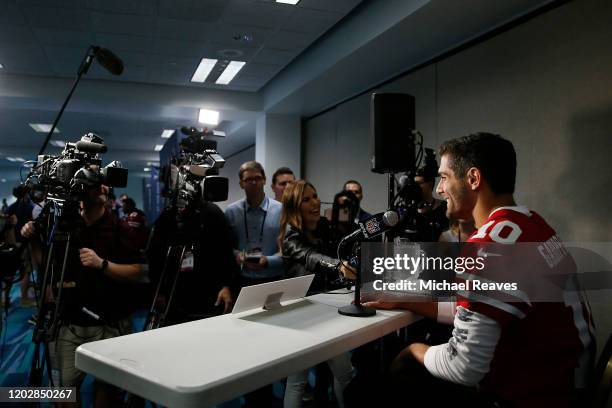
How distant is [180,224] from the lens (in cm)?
188

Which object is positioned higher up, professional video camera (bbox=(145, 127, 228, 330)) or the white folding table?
professional video camera (bbox=(145, 127, 228, 330))

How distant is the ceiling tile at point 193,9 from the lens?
383 centimetres

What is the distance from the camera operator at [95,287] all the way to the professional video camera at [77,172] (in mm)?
138

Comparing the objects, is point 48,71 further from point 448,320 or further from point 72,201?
point 448,320

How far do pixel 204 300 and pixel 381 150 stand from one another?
1.17m

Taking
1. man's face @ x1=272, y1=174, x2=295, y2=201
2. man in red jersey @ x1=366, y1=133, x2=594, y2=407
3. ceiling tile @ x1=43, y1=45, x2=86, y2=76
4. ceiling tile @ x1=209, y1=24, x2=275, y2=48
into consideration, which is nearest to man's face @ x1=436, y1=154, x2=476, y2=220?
man in red jersey @ x1=366, y1=133, x2=594, y2=407

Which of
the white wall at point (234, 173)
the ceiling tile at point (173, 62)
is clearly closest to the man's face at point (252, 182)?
the ceiling tile at point (173, 62)

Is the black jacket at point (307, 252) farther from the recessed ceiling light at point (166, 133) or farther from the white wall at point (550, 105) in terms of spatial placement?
the recessed ceiling light at point (166, 133)

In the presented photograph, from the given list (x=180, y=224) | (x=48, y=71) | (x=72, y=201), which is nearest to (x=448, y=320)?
(x=180, y=224)

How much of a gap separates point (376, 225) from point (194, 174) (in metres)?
0.87

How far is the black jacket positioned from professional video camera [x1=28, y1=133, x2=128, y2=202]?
0.90 m

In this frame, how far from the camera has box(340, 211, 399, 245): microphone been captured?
1330 mm

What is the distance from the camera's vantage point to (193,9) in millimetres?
3963

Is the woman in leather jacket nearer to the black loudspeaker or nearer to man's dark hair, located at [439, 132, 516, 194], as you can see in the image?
the black loudspeaker
